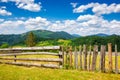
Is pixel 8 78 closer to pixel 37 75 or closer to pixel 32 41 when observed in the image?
pixel 37 75

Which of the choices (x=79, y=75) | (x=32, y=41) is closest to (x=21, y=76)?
(x=79, y=75)

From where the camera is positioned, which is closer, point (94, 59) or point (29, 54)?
point (94, 59)

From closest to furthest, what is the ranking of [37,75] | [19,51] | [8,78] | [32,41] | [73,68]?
[8,78]
[37,75]
[73,68]
[19,51]
[32,41]

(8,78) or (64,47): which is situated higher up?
(64,47)

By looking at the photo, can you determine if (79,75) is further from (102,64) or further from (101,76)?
(102,64)

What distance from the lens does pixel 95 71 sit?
13.6m

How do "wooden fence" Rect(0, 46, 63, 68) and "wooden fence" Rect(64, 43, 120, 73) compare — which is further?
"wooden fence" Rect(0, 46, 63, 68)

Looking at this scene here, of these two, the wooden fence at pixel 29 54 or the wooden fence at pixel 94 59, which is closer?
the wooden fence at pixel 94 59

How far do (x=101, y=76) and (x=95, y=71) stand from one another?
168 cm

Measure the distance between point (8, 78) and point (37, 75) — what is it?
5.41 feet

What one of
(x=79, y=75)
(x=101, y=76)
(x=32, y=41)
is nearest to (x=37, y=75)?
(x=79, y=75)

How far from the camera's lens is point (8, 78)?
11.4m

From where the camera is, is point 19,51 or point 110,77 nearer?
point 110,77

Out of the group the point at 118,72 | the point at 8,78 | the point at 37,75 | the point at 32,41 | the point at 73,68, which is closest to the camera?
the point at 8,78
